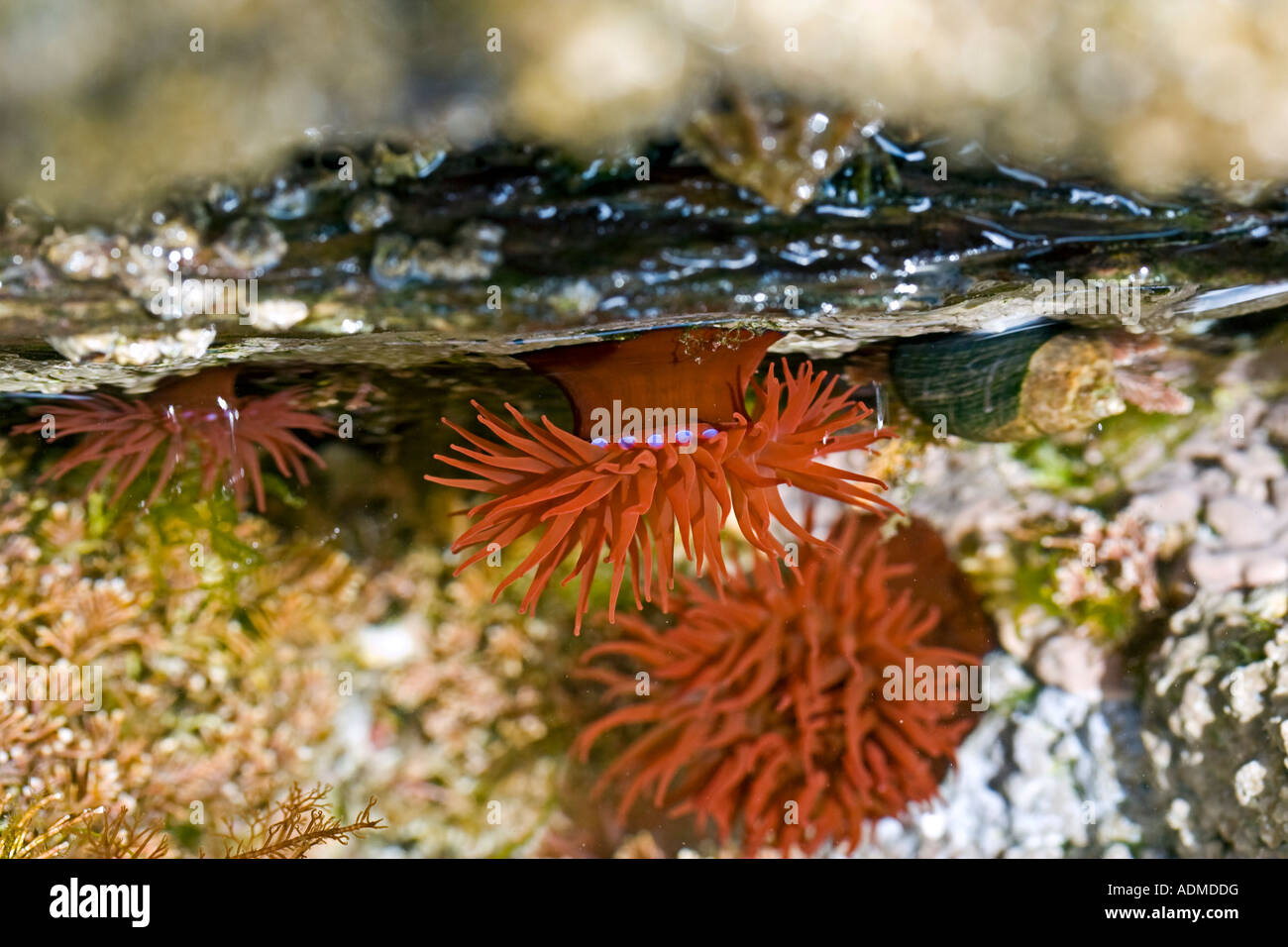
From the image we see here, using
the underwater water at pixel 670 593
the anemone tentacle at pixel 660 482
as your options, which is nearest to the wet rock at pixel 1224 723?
the underwater water at pixel 670 593

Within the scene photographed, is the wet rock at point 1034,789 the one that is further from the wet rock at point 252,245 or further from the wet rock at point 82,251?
the wet rock at point 82,251

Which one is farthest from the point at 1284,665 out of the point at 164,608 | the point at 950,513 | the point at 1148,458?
the point at 164,608

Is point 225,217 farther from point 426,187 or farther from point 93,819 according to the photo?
point 93,819

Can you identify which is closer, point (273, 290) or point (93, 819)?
point (273, 290)

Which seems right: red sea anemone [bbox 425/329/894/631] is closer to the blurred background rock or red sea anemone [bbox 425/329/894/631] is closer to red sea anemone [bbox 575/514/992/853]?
red sea anemone [bbox 575/514/992/853]

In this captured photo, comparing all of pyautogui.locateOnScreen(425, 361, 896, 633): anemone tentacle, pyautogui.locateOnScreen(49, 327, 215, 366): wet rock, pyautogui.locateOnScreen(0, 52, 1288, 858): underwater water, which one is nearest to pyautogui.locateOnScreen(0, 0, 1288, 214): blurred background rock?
pyautogui.locateOnScreen(49, 327, 215, 366): wet rock
